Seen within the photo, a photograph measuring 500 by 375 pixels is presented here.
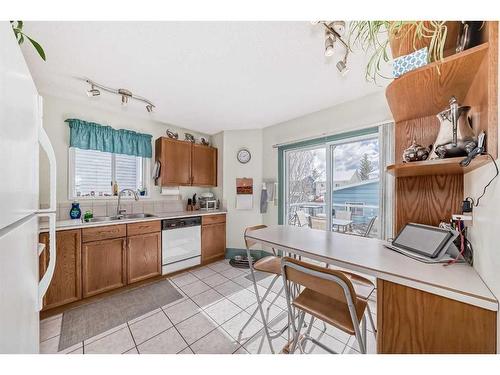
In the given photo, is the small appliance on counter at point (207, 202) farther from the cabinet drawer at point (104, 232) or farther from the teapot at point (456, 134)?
the teapot at point (456, 134)

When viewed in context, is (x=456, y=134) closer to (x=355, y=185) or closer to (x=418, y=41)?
(x=418, y=41)

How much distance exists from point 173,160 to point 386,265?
3112mm

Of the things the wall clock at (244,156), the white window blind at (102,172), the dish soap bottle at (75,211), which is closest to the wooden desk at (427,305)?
the wall clock at (244,156)

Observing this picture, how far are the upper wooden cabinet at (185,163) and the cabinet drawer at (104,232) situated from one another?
0.98 meters

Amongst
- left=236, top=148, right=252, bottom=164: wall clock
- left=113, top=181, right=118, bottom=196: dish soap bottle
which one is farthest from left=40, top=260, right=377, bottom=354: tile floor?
left=236, top=148, right=252, bottom=164: wall clock

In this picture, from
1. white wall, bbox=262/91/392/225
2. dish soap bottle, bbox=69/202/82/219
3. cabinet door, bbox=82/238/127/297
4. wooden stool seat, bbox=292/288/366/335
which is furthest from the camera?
dish soap bottle, bbox=69/202/82/219

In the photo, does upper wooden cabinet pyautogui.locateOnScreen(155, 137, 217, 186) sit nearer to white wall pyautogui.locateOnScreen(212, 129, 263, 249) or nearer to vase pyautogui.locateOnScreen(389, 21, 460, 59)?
white wall pyautogui.locateOnScreen(212, 129, 263, 249)

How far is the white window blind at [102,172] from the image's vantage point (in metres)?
2.63

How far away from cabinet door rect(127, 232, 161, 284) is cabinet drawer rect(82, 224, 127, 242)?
0.43 ft

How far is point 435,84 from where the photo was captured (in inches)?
37.4

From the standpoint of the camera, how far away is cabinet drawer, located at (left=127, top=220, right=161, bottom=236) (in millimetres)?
2410

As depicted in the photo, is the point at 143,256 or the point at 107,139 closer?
the point at 143,256

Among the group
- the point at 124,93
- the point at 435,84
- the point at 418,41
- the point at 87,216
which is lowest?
the point at 87,216

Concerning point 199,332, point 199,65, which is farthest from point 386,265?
point 199,65
